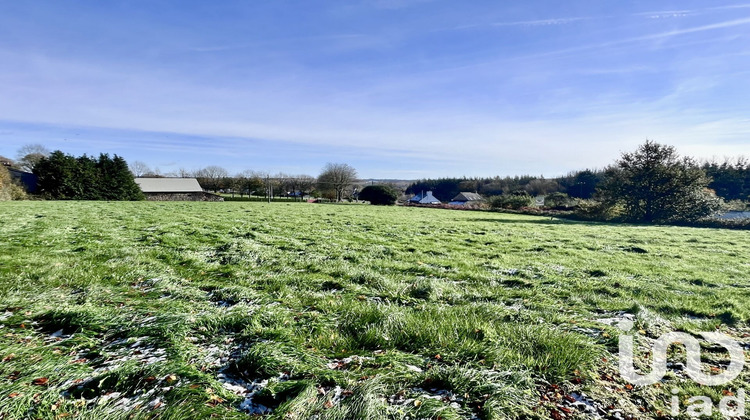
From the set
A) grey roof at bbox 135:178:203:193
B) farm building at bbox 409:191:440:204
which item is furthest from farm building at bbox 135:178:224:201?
farm building at bbox 409:191:440:204

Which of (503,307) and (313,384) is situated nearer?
(313,384)

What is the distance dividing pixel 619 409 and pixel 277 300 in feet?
12.5

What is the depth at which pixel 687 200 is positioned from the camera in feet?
84.6

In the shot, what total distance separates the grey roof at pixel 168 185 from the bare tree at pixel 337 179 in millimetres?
21687

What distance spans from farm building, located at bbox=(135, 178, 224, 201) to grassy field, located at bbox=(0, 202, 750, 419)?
4559 centimetres

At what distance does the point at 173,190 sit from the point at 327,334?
57264mm

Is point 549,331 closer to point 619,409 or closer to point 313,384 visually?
point 619,409

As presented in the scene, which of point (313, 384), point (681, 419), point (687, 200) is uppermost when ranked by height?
point (687, 200)

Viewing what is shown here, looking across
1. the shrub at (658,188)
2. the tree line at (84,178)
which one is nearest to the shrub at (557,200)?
the shrub at (658,188)

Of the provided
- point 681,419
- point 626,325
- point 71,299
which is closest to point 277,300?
point 71,299

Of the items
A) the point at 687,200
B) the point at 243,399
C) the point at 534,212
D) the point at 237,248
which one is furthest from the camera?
the point at 534,212

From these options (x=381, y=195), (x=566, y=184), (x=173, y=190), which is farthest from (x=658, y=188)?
(x=173, y=190)

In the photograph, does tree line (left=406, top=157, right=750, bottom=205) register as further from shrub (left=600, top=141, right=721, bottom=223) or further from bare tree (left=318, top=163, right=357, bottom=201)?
bare tree (left=318, top=163, right=357, bottom=201)

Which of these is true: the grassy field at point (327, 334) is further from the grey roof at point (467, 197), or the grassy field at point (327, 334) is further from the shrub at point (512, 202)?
the grey roof at point (467, 197)
